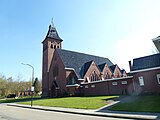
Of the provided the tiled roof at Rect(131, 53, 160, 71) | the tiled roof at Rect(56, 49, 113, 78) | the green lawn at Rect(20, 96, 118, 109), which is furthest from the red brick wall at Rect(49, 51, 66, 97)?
the tiled roof at Rect(131, 53, 160, 71)

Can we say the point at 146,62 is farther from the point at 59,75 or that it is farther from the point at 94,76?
the point at 59,75

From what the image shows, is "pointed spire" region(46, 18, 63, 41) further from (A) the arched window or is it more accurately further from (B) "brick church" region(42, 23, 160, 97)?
(A) the arched window

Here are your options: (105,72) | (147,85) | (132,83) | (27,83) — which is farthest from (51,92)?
(27,83)

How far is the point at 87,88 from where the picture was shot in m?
38.8

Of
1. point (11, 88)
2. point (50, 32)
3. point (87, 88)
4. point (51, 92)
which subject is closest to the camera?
point (87, 88)

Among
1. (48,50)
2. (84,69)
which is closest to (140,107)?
(84,69)

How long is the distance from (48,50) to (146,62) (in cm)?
3027

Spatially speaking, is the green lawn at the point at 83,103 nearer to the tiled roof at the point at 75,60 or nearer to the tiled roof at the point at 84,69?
the tiled roof at the point at 75,60

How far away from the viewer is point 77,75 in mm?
42000

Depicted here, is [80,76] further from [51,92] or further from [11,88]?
[11,88]

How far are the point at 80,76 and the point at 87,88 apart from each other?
479cm

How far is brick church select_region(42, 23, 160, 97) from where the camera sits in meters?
30.2

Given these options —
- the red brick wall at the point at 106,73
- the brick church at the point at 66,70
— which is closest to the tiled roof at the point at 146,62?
the brick church at the point at 66,70

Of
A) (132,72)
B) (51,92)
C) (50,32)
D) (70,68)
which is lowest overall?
(51,92)
